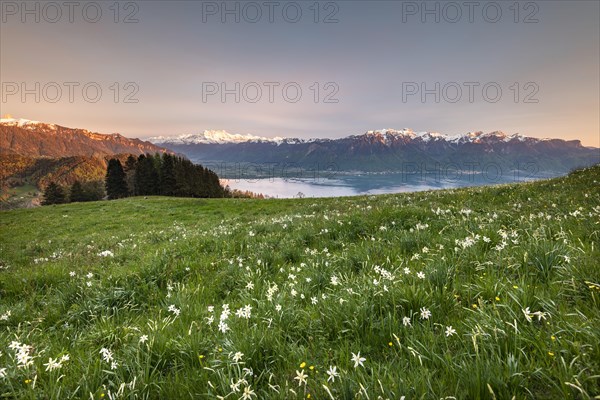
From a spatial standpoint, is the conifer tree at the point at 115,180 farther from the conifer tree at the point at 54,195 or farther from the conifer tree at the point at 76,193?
the conifer tree at the point at 54,195

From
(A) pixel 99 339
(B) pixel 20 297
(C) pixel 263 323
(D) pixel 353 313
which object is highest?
(D) pixel 353 313

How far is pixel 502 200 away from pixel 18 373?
14.8 meters

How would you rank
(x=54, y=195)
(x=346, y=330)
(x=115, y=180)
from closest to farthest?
(x=346, y=330) < (x=115, y=180) < (x=54, y=195)

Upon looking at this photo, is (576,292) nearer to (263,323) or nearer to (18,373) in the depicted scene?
(263,323)

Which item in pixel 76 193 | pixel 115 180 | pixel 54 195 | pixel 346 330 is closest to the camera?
pixel 346 330

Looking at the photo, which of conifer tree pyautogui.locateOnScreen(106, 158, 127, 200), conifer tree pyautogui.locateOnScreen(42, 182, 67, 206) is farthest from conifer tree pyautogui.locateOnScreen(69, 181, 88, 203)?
conifer tree pyautogui.locateOnScreen(106, 158, 127, 200)

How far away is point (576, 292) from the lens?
3.05 metres

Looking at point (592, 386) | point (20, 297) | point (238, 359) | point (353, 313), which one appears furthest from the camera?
point (20, 297)

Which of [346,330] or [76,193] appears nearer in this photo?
[346,330]

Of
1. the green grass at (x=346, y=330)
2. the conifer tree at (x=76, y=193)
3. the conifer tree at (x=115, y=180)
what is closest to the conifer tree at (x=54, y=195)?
the conifer tree at (x=76, y=193)

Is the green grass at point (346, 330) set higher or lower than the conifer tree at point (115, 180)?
lower

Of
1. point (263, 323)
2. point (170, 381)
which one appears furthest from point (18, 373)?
point (263, 323)

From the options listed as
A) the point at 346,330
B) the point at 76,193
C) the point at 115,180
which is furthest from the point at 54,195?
the point at 346,330

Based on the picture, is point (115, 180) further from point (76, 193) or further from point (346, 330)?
point (346, 330)
